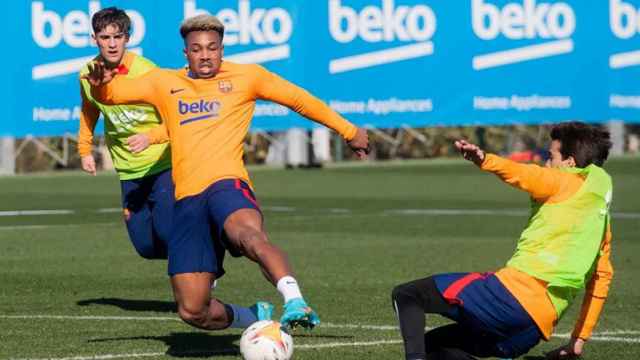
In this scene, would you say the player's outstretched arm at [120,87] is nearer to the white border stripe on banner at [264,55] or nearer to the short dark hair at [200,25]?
the short dark hair at [200,25]

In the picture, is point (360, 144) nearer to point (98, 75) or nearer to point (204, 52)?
point (204, 52)

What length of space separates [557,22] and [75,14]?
889 cm

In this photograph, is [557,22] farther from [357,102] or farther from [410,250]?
[410,250]

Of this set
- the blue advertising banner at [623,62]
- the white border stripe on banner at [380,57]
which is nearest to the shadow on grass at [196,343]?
the white border stripe on banner at [380,57]

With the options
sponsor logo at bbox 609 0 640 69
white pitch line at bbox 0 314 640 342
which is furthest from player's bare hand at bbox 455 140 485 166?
sponsor logo at bbox 609 0 640 69

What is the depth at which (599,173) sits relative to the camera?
9.05 metres

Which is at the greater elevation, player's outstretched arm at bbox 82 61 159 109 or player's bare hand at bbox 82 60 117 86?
player's bare hand at bbox 82 60 117 86

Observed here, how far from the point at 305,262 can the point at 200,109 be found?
21.5 ft

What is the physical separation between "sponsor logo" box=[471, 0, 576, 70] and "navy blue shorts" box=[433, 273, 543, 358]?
Answer: 69.0ft

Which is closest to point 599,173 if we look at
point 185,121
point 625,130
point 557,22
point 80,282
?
point 185,121

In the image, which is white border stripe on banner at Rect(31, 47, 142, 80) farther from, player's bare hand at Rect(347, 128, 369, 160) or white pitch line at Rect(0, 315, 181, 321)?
player's bare hand at Rect(347, 128, 369, 160)

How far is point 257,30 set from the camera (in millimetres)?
28094

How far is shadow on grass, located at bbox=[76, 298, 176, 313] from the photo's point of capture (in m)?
13.1

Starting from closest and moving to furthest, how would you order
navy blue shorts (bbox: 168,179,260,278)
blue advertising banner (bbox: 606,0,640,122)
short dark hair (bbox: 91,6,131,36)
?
navy blue shorts (bbox: 168,179,260,278)
short dark hair (bbox: 91,6,131,36)
blue advertising banner (bbox: 606,0,640,122)
